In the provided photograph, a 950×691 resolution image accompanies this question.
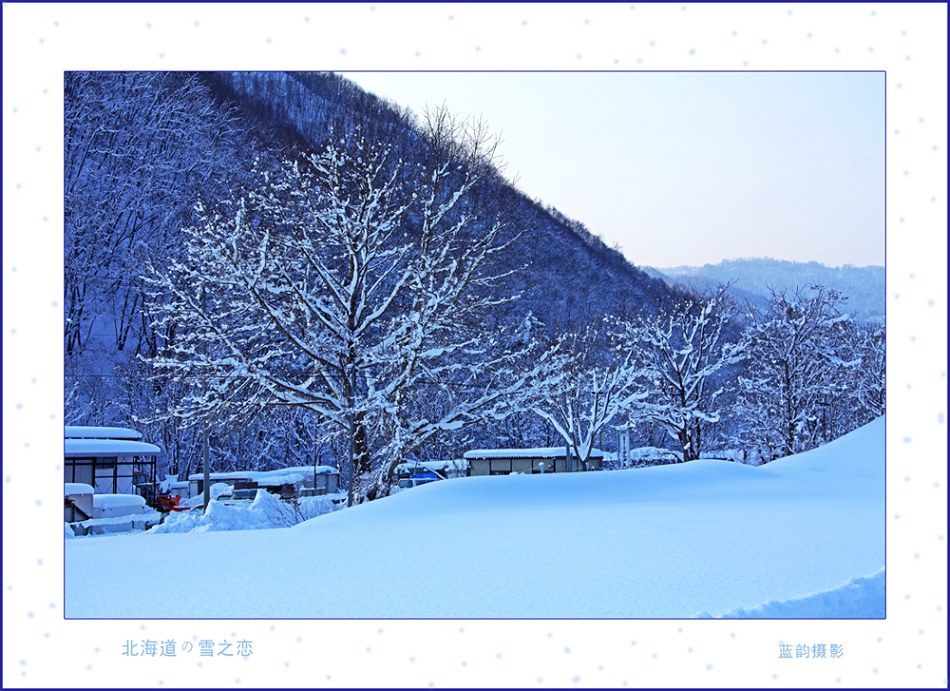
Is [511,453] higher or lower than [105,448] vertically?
lower

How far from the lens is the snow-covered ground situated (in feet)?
14.3

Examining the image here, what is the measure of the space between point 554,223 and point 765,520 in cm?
1170

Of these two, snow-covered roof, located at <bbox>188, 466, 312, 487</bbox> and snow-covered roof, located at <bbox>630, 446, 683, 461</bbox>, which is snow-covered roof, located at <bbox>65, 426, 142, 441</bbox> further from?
snow-covered roof, located at <bbox>630, 446, 683, 461</bbox>

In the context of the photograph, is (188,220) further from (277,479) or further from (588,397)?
(588,397)

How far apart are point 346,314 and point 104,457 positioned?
34.4 ft

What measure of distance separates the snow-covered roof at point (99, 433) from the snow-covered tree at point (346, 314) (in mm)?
6954

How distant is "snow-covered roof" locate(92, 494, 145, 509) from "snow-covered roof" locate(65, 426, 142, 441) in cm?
267

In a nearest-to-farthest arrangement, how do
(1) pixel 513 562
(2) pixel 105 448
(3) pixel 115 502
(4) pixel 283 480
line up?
1. (1) pixel 513 562
2. (3) pixel 115 502
3. (2) pixel 105 448
4. (4) pixel 283 480

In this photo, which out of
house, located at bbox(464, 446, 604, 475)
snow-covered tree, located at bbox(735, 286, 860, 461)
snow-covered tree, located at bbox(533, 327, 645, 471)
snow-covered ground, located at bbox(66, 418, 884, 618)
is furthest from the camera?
house, located at bbox(464, 446, 604, 475)

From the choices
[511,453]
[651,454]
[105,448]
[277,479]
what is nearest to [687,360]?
[651,454]

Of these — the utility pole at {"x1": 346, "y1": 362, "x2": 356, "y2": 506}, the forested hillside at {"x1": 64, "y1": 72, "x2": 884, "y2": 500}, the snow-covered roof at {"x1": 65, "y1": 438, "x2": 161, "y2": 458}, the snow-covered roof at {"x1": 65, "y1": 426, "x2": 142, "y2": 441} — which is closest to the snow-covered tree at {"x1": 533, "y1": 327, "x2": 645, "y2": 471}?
the forested hillside at {"x1": 64, "y1": 72, "x2": 884, "y2": 500}

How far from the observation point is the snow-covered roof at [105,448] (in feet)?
66.3

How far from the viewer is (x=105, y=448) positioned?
20.8 m

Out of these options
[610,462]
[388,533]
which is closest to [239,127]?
[610,462]
